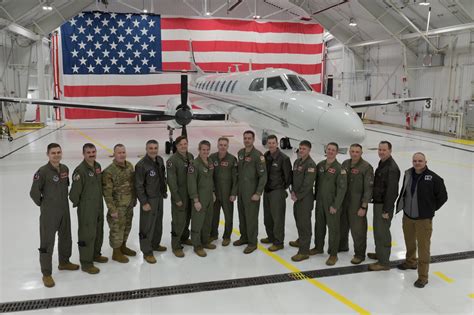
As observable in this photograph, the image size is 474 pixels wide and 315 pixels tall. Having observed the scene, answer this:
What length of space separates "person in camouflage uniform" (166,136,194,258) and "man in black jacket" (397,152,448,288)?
2.99 m

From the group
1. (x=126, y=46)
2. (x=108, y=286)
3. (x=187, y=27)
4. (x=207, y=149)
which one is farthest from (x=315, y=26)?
(x=108, y=286)

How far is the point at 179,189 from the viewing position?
231 inches

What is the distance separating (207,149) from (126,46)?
20751 mm

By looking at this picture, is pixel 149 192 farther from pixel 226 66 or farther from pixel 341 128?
pixel 226 66

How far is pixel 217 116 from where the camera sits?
15.9 m

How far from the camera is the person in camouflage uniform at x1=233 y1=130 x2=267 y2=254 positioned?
5.95m

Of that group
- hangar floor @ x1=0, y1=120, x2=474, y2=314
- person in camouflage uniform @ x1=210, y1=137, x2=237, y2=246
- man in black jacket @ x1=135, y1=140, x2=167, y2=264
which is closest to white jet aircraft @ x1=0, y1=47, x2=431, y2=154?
hangar floor @ x1=0, y1=120, x2=474, y2=314

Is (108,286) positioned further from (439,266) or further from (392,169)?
(439,266)

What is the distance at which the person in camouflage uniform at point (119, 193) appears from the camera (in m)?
5.34

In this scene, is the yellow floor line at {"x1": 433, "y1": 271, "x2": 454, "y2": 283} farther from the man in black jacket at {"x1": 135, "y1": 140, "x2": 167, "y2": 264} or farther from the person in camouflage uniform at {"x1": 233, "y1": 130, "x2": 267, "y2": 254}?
the man in black jacket at {"x1": 135, "y1": 140, "x2": 167, "y2": 264}

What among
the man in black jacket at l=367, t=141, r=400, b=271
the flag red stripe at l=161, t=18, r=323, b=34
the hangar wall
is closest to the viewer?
the man in black jacket at l=367, t=141, r=400, b=271

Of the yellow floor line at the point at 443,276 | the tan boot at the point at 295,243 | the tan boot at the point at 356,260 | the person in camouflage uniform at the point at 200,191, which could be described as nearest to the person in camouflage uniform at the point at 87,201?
the person in camouflage uniform at the point at 200,191

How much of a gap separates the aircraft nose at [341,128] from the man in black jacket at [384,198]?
3.86 meters

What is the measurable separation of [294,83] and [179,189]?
22.2 ft
